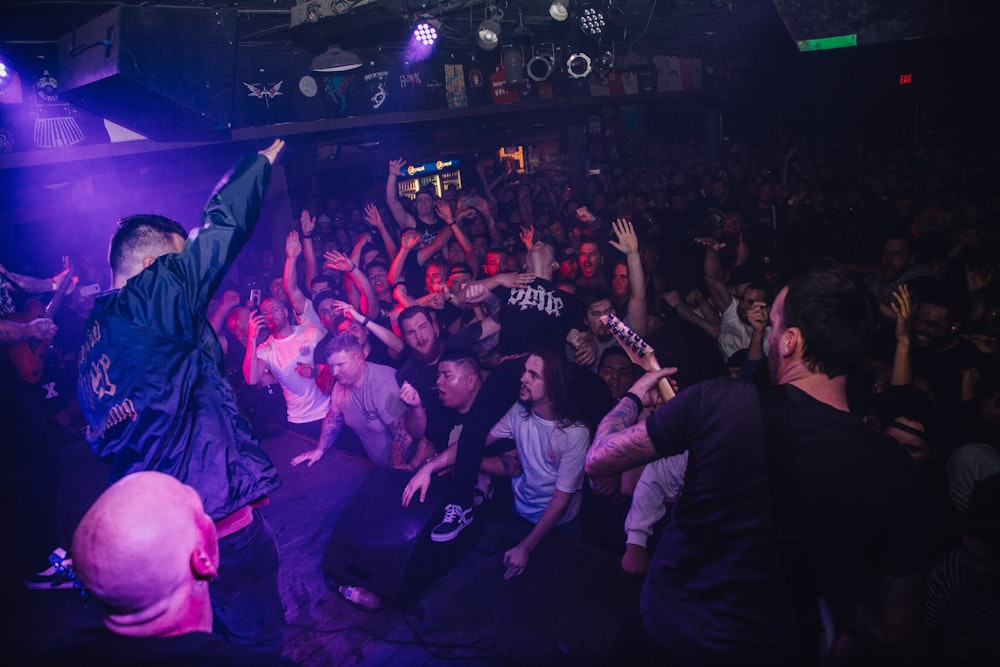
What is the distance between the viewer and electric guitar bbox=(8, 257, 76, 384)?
4051 mm

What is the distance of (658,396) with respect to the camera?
2.11 metres

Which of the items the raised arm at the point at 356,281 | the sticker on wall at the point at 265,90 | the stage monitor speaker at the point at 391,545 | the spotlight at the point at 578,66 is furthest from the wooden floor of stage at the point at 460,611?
the spotlight at the point at 578,66

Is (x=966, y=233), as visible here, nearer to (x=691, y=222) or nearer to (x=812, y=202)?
(x=812, y=202)

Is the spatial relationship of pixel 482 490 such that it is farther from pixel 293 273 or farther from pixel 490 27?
pixel 490 27

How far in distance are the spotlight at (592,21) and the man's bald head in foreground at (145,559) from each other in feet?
22.5

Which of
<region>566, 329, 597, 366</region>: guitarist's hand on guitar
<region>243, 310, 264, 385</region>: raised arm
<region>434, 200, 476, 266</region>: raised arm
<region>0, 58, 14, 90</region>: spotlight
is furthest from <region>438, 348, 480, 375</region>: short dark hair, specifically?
<region>0, 58, 14, 90</region>: spotlight

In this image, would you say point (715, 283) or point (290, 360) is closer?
point (290, 360)

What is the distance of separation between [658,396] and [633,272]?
1545mm

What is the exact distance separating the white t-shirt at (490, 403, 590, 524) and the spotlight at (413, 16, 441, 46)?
4.26 m

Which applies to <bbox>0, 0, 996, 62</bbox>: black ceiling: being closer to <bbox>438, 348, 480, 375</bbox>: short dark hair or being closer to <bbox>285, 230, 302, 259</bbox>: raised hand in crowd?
<bbox>285, 230, 302, 259</bbox>: raised hand in crowd

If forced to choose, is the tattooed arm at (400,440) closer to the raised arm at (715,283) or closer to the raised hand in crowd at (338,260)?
the raised hand in crowd at (338,260)

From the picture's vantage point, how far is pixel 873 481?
3.92 feet

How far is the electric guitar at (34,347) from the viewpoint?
159 inches

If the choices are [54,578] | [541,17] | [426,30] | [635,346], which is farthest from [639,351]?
[541,17]
